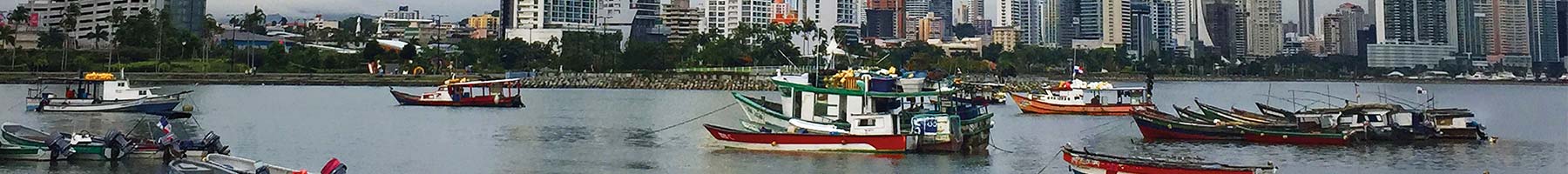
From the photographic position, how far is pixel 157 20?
3381 inches

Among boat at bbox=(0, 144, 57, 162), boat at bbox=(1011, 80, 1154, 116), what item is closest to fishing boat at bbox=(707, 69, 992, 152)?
boat at bbox=(0, 144, 57, 162)

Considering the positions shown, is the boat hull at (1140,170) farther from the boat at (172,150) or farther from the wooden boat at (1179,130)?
the wooden boat at (1179,130)

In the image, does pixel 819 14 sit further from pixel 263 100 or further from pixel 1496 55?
pixel 263 100

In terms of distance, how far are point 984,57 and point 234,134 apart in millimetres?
92925

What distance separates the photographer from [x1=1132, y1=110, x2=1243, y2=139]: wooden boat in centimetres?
2948

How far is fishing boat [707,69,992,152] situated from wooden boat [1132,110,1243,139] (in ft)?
17.4

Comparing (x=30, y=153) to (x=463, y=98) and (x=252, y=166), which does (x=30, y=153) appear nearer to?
(x=252, y=166)

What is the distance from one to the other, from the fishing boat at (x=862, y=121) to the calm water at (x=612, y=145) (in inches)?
9.0

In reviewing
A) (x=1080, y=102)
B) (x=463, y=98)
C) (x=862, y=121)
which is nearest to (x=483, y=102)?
(x=463, y=98)

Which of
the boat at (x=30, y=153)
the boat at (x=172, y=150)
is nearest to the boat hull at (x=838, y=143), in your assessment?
the boat at (x=172, y=150)

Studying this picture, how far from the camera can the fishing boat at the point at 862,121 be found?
2378 centimetres

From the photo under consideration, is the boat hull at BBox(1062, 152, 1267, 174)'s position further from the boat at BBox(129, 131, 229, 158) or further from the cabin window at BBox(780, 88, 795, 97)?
the boat at BBox(129, 131, 229, 158)

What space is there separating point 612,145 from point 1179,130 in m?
9.27

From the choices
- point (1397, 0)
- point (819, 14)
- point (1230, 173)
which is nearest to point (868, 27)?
point (819, 14)
